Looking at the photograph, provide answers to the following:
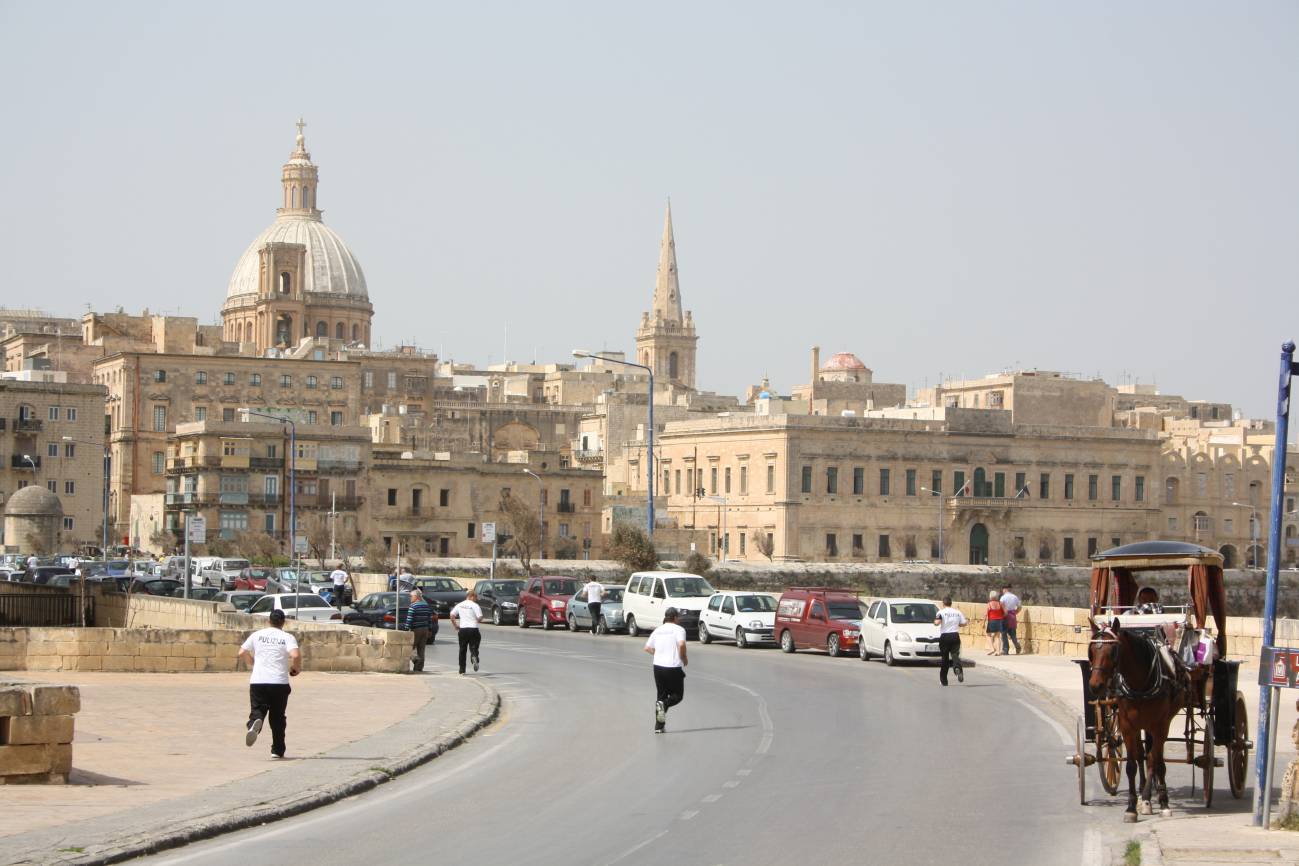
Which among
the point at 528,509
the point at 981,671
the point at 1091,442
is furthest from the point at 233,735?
the point at 1091,442

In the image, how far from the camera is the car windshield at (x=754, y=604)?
41.3m

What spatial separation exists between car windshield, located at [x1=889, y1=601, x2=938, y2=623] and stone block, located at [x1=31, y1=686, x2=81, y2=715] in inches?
860

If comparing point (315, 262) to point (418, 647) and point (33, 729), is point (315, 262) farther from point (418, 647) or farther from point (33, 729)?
point (33, 729)

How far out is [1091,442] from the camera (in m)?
110

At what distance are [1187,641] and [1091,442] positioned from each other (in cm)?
9751

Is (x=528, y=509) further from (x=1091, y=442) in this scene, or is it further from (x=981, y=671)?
(x=981, y=671)

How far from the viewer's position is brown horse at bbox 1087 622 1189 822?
14406 mm

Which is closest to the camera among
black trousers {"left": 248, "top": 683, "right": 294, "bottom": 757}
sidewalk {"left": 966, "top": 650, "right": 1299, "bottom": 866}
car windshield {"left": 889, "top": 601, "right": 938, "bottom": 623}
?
sidewalk {"left": 966, "top": 650, "right": 1299, "bottom": 866}

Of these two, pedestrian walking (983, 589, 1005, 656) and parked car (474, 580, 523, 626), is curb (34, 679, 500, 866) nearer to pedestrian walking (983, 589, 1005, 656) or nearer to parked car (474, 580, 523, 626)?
pedestrian walking (983, 589, 1005, 656)

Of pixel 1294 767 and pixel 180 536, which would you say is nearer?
pixel 1294 767

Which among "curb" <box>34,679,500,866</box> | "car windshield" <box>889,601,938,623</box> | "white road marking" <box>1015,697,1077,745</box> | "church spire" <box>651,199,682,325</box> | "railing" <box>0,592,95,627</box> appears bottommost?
"railing" <box>0,592,95,627</box>

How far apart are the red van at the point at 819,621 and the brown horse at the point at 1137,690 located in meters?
22.6

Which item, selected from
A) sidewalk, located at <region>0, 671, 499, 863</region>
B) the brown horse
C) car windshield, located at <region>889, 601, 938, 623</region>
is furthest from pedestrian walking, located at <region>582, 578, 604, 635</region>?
the brown horse

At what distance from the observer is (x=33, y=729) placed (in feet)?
51.1
